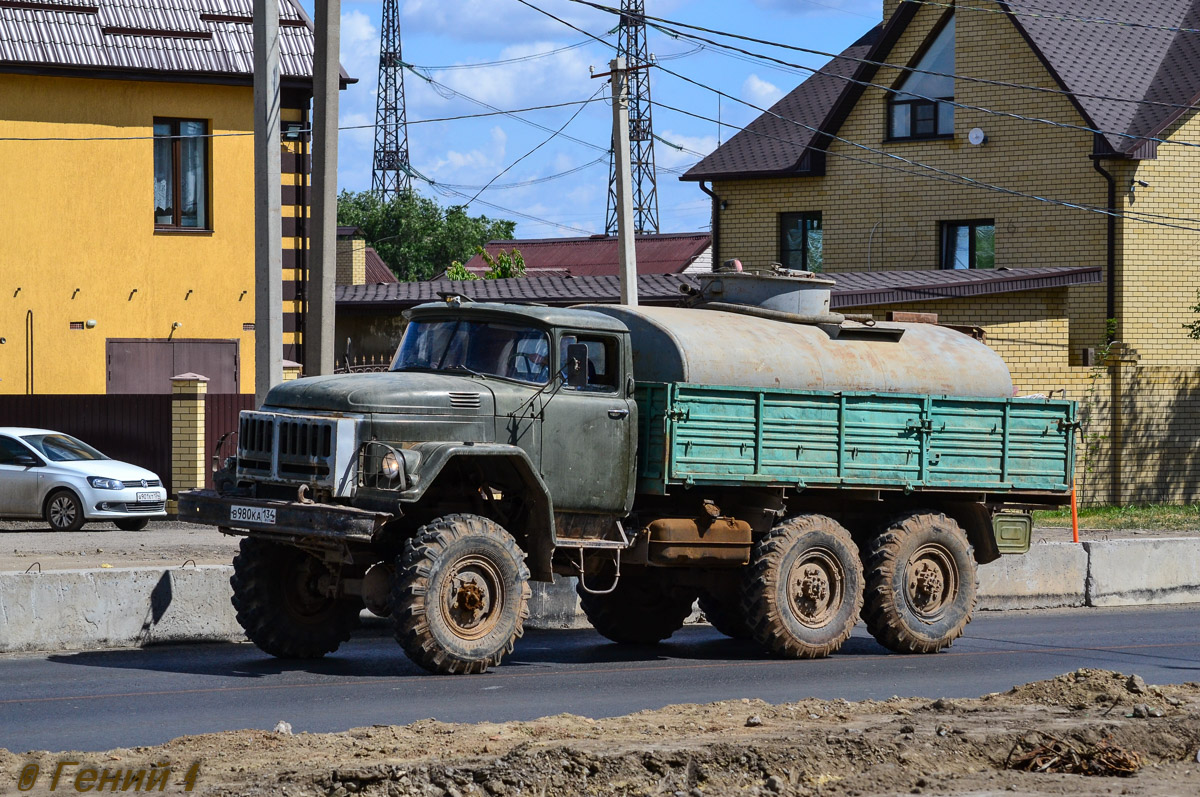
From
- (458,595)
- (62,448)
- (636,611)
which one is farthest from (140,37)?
(458,595)

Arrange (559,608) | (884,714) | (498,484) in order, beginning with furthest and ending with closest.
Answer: (559,608)
(498,484)
(884,714)

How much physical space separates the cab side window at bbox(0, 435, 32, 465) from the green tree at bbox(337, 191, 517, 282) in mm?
62274

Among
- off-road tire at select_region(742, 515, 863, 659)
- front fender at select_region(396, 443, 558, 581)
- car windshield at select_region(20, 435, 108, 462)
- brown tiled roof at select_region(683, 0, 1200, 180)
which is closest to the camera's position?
front fender at select_region(396, 443, 558, 581)

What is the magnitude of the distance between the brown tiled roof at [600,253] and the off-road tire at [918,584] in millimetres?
46494

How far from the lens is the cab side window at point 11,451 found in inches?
903

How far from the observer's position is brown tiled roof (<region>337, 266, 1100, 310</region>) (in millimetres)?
29312

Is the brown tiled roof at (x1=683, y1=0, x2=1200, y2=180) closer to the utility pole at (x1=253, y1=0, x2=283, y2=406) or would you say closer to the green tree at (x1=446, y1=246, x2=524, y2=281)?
the utility pole at (x1=253, y1=0, x2=283, y2=406)

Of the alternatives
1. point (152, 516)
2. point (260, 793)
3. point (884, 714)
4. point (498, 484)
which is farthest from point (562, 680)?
point (152, 516)

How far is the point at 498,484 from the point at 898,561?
353 centimetres

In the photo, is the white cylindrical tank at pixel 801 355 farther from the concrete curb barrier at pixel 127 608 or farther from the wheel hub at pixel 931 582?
the concrete curb barrier at pixel 127 608

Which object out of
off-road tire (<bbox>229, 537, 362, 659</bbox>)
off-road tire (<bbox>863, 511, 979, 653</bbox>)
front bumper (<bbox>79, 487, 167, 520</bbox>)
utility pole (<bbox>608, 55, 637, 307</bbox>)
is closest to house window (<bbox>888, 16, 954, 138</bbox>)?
utility pole (<bbox>608, 55, 637, 307</bbox>)

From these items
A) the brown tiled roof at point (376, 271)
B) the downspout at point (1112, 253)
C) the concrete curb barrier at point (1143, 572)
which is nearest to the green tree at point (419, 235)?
the brown tiled roof at point (376, 271)

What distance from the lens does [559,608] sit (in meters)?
15.1

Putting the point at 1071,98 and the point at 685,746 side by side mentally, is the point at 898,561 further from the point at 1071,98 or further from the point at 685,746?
the point at 1071,98
